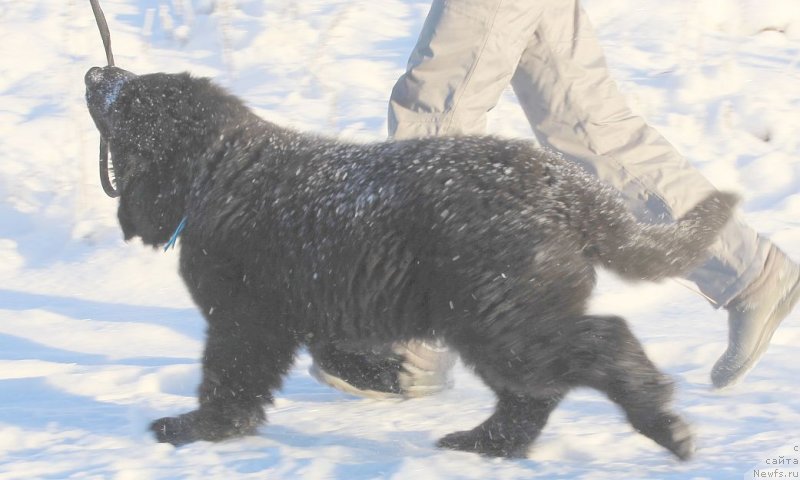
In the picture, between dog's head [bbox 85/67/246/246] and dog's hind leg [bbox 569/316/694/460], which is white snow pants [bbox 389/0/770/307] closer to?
dog's head [bbox 85/67/246/246]

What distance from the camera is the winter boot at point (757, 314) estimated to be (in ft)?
11.1

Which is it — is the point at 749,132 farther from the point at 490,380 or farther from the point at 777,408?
the point at 490,380

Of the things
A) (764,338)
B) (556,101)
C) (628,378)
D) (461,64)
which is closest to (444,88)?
(461,64)

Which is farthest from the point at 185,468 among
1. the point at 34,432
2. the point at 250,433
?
the point at 34,432

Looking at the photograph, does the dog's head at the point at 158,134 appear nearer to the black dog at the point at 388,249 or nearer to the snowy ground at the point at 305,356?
the black dog at the point at 388,249

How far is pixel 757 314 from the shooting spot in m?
Answer: 3.50

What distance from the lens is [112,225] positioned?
18.2 ft

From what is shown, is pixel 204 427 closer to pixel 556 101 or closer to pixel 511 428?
pixel 511 428

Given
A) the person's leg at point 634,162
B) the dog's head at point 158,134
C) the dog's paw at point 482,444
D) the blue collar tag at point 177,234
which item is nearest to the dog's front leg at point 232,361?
the blue collar tag at point 177,234

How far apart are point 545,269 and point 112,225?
3.70m

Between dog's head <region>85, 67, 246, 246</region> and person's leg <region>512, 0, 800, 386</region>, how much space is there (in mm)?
1162

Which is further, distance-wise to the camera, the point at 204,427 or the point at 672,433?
the point at 204,427

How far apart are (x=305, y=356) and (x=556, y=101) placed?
140cm

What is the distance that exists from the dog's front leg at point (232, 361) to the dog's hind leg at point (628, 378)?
35.5 inches
